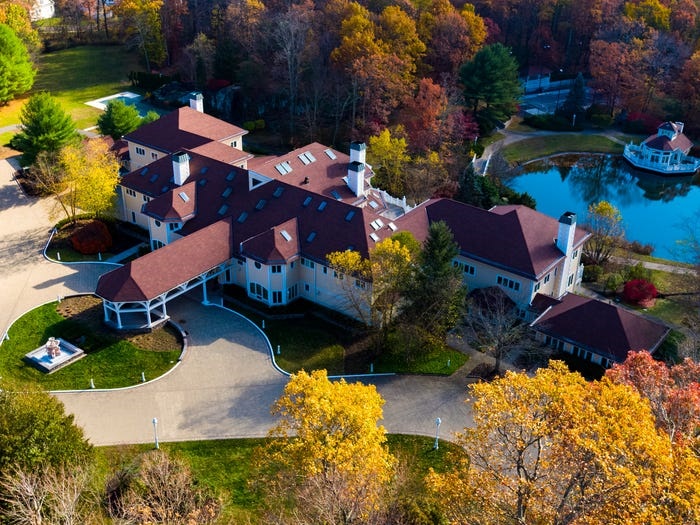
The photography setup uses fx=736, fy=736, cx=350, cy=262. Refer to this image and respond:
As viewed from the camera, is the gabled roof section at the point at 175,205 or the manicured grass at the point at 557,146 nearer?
the gabled roof section at the point at 175,205

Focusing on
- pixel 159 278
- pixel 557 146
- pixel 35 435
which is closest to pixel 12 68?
pixel 159 278

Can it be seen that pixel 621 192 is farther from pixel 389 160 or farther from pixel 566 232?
pixel 566 232

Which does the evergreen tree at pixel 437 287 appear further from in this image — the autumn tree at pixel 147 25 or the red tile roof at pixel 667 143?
the autumn tree at pixel 147 25

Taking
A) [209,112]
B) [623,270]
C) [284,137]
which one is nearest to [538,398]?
[623,270]

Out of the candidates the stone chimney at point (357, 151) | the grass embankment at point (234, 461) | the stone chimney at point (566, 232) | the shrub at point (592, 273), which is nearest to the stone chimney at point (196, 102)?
the stone chimney at point (357, 151)

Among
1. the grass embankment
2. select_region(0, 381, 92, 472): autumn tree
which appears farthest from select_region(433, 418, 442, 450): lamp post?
select_region(0, 381, 92, 472): autumn tree

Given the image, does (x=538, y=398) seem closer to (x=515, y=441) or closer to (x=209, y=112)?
(x=515, y=441)
